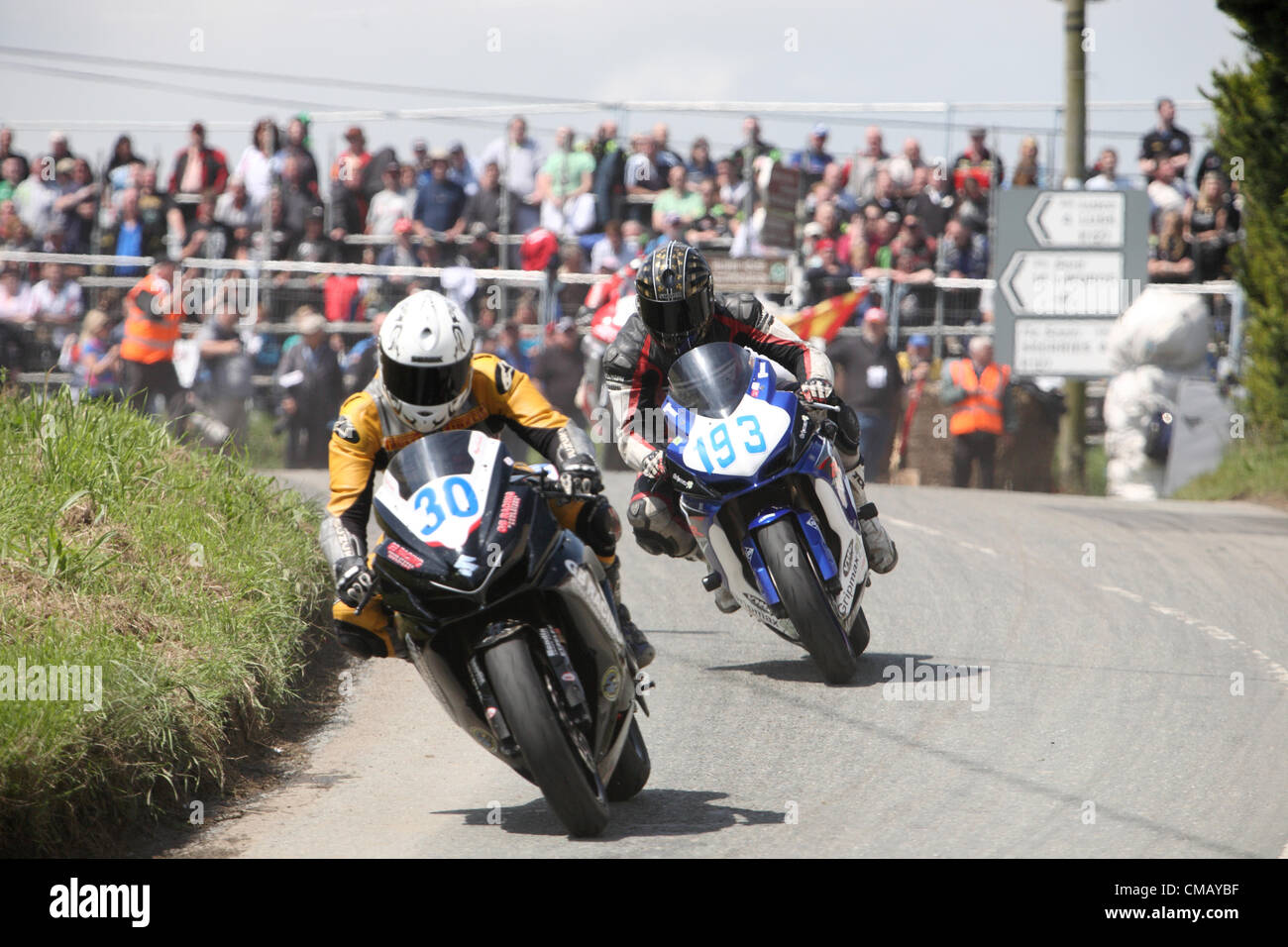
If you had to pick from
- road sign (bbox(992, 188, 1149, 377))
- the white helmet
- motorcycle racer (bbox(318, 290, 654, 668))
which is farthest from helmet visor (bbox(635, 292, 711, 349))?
road sign (bbox(992, 188, 1149, 377))

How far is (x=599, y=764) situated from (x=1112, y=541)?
7038mm

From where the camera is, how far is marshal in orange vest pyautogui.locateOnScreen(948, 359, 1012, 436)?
1566cm

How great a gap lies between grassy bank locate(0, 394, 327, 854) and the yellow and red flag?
745cm

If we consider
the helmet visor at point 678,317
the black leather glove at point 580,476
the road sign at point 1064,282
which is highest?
the road sign at point 1064,282

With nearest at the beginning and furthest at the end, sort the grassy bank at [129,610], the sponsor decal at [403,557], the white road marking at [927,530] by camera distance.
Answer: the sponsor decal at [403,557]
the grassy bank at [129,610]
the white road marking at [927,530]

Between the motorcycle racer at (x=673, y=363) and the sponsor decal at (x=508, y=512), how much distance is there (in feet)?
8.94

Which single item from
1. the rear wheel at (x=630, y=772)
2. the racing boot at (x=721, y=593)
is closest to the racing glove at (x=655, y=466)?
the racing boot at (x=721, y=593)

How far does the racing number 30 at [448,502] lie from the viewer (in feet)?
16.3

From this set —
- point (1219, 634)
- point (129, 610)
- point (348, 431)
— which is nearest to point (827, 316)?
point (1219, 634)

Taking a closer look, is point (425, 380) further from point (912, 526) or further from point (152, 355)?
point (152, 355)

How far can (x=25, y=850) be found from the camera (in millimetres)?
4949

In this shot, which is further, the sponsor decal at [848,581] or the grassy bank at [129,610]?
the sponsor decal at [848,581]

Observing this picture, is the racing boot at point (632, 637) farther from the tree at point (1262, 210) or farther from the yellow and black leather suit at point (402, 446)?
the tree at point (1262, 210)
